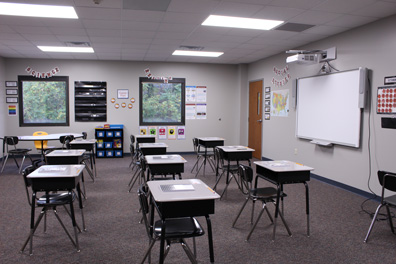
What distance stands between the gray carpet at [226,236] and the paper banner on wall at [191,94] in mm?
4737

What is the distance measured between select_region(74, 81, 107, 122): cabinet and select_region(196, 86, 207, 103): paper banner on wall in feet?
8.84

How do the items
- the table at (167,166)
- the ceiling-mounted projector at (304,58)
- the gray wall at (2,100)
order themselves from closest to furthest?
the table at (167,166)
the ceiling-mounted projector at (304,58)
the gray wall at (2,100)

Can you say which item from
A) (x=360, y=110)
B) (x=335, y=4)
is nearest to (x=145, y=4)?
(x=335, y=4)

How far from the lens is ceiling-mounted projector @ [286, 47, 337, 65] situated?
5477mm

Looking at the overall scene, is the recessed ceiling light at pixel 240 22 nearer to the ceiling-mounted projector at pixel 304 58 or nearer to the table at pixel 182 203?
the ceiling-mounted projector at pixel 304 58

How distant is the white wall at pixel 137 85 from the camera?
27.8ft

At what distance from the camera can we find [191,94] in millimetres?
9219

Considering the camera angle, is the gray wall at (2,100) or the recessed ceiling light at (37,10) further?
the gray wall at (2,100)

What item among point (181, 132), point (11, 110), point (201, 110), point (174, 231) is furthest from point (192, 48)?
point (174, 231)

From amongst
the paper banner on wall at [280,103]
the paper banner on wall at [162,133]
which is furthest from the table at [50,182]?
the paper banner on wall at [162,133]

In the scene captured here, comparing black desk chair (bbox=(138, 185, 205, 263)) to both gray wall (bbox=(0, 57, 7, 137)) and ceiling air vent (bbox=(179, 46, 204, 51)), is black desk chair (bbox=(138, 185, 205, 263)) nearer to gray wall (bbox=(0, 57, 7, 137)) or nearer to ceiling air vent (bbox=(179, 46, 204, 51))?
ceiling air vent (bbox=(179, 46, 204, 51))

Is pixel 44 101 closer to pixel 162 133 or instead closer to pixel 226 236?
pixel 162 133

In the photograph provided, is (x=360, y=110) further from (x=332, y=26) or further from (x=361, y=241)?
(x=361, y=241)

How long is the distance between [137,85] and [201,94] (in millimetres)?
1910
